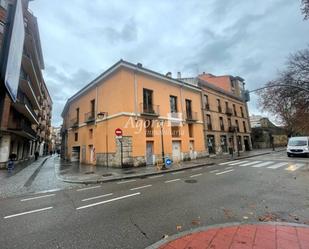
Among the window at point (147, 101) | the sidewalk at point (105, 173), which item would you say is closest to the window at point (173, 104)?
the window at point (147, 101)

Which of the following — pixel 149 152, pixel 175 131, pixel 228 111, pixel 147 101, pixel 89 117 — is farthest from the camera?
pixel 228 111

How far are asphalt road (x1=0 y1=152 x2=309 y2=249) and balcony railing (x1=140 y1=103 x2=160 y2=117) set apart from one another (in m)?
9.62

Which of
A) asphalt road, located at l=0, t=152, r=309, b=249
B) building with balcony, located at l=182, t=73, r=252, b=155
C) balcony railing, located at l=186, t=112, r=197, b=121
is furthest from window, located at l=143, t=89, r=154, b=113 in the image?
asphalt road, located at l=0, t=152, r=309, b=249

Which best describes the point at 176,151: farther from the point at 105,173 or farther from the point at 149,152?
the point at 105,173

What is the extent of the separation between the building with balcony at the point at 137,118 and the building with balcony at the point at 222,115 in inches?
87.0

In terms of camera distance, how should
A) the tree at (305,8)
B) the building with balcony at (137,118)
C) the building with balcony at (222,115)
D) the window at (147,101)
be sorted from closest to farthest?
the tree at (305,8), the building with balcony at (137,118), the window at (147,101), the building with balcony at (222,115)

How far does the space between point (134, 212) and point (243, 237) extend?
2.63 meters

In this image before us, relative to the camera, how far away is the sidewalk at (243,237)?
2.93 m

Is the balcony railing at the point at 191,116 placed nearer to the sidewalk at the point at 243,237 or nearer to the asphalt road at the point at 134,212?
the asphalt road at the point at 134,212

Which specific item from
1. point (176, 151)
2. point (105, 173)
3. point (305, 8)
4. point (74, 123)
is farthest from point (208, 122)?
point (74, 123)

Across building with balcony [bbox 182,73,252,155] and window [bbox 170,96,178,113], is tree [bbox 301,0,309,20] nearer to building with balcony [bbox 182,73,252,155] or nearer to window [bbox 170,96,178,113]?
window [bbox 170,96,178,113]

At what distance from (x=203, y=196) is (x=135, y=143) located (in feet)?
31.2

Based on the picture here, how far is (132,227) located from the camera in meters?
3.82

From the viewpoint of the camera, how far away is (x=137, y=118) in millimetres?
15305
